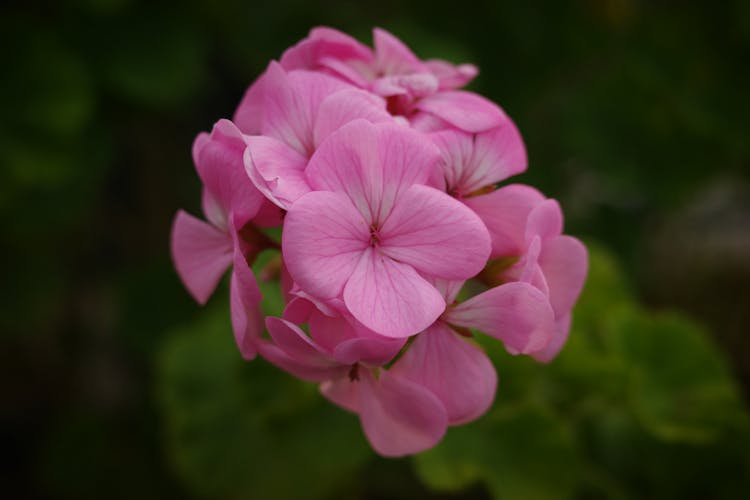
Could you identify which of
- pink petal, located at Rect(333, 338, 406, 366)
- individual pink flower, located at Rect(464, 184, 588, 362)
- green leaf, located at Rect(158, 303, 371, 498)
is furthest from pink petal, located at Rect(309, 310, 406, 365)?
green leaf, located at Rect(158, 303, 371, 498)

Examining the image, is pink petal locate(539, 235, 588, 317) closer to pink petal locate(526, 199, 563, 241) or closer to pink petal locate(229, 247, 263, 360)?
pink petal locate(526, 199, 563, 241)

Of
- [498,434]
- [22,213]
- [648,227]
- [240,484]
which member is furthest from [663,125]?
[22,213]

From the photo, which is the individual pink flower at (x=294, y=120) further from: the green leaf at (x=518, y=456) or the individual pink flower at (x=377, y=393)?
the green leaf at (x=518, y=456)

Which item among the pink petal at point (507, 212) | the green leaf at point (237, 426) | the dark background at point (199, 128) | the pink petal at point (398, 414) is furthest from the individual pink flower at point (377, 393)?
the dark background at point (199, 128)

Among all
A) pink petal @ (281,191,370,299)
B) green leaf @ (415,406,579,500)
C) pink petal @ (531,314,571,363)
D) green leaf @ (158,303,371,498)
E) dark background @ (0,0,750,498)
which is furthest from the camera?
dark background @ (0,0,750,498)

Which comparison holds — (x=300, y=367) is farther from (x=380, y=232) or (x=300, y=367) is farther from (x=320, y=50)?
(x=320, y=50)

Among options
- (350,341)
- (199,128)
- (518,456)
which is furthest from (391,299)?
(199,128)
